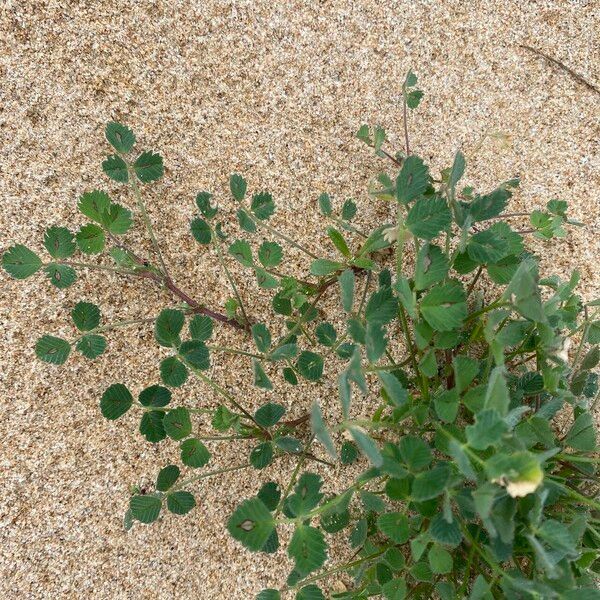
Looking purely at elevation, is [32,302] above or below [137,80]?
below

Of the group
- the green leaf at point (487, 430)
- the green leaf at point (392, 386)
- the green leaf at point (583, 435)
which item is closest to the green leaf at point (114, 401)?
the green leaf at point (392, 386)

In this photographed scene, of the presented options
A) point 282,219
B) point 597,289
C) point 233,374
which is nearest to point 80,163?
point 282,219

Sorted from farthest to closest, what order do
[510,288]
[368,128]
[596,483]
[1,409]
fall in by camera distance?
[368,128]
[1,409]
[596,483]
[510,288]

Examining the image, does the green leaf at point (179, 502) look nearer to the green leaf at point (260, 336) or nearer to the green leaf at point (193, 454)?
the green leaf at point (193, 454)

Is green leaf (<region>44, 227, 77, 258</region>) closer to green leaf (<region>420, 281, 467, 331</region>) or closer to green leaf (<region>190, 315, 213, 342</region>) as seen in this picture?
green leaf (<region>190, 315, 213, 342</region>)

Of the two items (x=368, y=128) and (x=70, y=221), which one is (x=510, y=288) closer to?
(x=368, y=128)

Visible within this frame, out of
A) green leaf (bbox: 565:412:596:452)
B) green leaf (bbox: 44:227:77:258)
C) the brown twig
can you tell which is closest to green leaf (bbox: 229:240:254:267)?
green leaf (bbox: 44:227:77:258)
